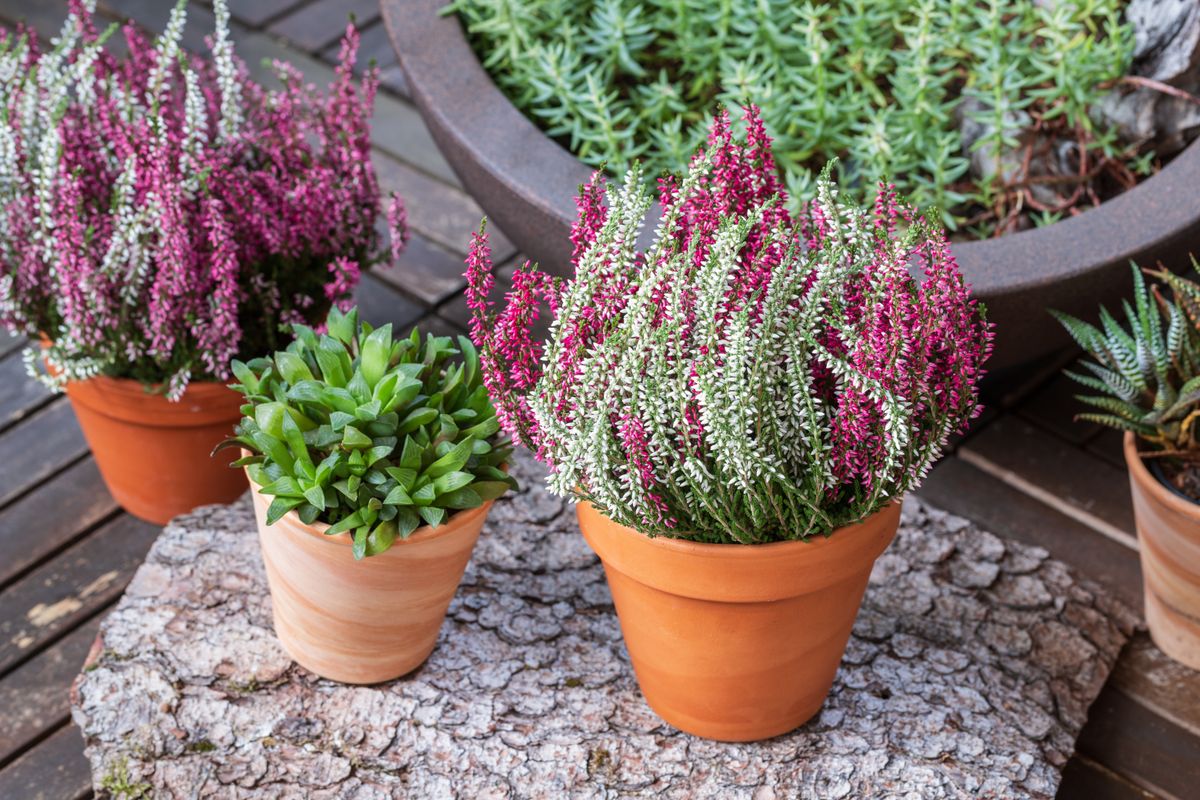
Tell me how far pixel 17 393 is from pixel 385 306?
0.68 m

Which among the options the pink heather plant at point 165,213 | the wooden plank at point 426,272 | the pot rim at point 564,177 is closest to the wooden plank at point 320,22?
the wooden plank at point 426,272

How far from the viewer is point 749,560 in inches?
59.2

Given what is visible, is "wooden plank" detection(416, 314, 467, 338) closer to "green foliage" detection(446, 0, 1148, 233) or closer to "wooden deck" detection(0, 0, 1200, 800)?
"wooden deck" detection(0, 0, 1200, 800)

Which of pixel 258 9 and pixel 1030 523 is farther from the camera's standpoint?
pixel 258 9

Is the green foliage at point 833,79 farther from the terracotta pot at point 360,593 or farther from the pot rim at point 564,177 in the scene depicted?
the terracotta pot at point 360,593

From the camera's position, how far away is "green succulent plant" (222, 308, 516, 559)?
5.22 feet

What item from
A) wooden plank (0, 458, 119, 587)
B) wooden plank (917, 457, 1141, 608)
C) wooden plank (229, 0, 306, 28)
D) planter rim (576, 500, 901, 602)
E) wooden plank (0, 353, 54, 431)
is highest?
planter rim (576, 500, 901, 602)

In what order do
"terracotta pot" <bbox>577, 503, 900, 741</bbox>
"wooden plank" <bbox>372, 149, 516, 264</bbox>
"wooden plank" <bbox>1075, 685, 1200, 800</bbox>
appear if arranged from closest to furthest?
"terracotta pot" <bbox>577, 503, 900, 741</bbox>
"wooden plank" <bbox>1075, 685, 1200, 800</bbox>
"wooden plank" <bbox>372, 149, 516, 264</bbox>

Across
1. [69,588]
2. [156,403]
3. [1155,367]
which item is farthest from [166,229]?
[1155,367]

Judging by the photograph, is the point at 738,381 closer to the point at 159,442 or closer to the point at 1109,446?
the point at 159,442

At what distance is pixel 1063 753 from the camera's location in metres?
1.82

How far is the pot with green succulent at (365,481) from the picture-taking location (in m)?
1.60

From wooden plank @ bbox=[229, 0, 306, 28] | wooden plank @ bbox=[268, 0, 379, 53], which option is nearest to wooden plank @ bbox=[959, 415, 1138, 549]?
wooden plank @ bbox=[268, 0, 379, 53]

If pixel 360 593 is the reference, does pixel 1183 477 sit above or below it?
below
